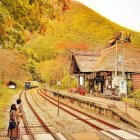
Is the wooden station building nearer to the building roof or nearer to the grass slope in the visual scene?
the building roof

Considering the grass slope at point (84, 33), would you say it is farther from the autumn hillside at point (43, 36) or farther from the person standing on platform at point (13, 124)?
the person standing on platform at point (13, 124)

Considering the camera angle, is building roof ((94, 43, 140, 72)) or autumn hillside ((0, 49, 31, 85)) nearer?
building roof ((94, 43, 140, 72))

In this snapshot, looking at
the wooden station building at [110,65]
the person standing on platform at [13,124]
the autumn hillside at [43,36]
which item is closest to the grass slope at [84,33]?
the autumn hillside at [43,36]

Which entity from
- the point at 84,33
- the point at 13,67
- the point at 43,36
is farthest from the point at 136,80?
the point at 84,33

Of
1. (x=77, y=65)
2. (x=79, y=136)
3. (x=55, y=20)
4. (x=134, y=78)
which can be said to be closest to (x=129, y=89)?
(x=134, y=78)

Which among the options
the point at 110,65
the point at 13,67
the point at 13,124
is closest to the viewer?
the point at 13,124

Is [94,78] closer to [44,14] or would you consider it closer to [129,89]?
[129,89]

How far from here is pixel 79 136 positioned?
16953 millimetres

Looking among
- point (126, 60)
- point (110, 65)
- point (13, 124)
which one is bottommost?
point (13, 124)

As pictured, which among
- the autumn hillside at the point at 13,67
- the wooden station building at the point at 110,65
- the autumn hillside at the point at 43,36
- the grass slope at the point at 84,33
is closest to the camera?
the autumn hillside at the point at 43,36

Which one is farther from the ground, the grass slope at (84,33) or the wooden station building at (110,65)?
the grass slope at (84,33)

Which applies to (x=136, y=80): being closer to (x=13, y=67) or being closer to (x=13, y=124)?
(x=13, y=124)

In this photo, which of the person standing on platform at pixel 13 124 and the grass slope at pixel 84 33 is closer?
the person standing on platform at pixel 13 124

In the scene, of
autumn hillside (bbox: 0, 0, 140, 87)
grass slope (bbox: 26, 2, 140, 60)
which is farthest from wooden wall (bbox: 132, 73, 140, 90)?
grass slope (bbox: 26, 2, 140, 60)
